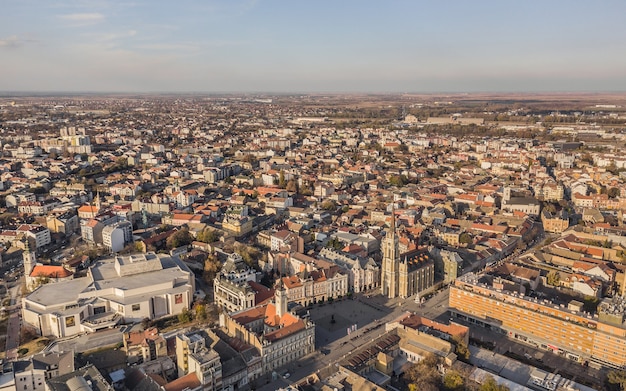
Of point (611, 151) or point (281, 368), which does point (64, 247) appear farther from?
point (611, 151)

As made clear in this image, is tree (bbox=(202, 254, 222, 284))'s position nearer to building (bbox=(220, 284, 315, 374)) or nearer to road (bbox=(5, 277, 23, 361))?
building (bbox=(220, 284, 315, 374))

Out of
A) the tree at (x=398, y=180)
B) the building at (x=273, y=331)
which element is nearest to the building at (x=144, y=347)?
the building at (x=273, y=331)

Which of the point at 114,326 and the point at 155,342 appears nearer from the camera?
the point at 155,342

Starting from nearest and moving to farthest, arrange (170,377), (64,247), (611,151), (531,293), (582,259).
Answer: (170,377) < (531,293) < (582,259) < (64,247) < (611,151)

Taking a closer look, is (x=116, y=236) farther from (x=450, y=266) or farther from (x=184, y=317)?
(x=450, y=266)

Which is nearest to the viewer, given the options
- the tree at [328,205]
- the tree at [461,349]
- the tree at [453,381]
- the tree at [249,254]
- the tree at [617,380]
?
the tree at [453,381]

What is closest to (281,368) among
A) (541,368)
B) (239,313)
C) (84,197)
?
(239,313)

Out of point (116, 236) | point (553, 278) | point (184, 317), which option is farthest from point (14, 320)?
point (553, 278)

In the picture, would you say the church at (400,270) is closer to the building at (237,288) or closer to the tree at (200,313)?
the building at (237,288)
